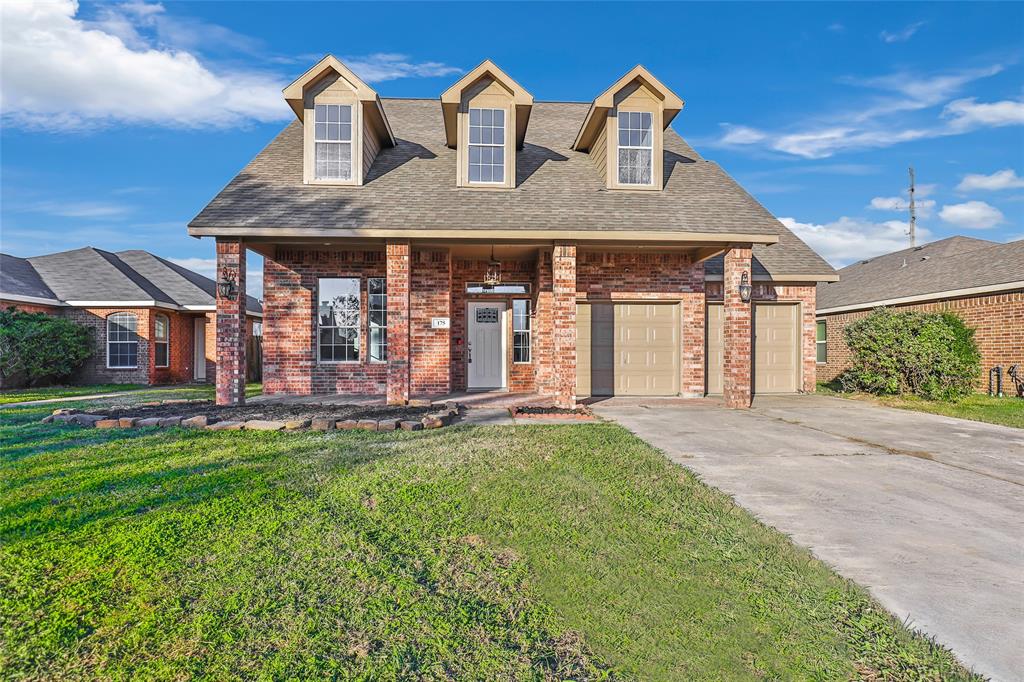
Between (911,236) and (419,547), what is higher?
(911,236)

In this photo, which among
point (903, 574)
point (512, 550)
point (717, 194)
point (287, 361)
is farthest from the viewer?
point (287, 361)

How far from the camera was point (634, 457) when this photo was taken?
5.91 meters

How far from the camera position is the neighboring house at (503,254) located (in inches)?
396

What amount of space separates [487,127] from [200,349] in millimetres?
15136

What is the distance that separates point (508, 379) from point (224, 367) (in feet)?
20.2

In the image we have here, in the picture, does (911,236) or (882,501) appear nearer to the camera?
(882,501)

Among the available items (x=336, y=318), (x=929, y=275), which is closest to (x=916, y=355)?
(x=929, y=275)

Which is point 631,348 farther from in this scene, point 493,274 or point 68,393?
point 68,393

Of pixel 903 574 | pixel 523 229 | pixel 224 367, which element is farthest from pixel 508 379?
pixel 903 574

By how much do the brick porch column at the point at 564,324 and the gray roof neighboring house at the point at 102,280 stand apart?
14234 millimetres

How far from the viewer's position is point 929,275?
54.4 ft

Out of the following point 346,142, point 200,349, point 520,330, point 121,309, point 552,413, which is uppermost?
point 346,142

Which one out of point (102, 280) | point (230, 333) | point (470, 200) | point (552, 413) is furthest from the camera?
point (102, 280)

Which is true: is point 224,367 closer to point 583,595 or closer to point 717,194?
point 583,595
